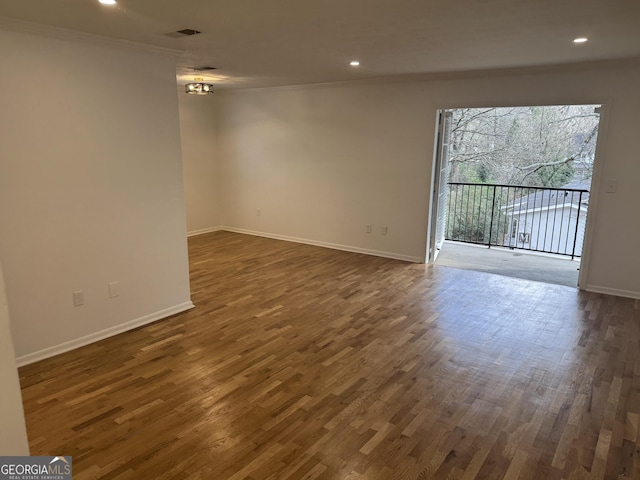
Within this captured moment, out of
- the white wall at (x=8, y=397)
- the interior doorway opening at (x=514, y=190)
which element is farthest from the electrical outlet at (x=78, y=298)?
the interior doorway opening at (x=514, y=190)

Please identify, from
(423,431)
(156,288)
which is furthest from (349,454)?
(156,288)

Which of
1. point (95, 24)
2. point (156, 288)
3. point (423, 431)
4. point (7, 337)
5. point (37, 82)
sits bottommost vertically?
point (423, 431)

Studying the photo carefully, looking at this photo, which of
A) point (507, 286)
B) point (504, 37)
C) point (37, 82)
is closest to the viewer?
point (37, 82)

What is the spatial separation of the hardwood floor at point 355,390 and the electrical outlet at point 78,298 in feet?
1.18

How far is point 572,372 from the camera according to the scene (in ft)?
10.1

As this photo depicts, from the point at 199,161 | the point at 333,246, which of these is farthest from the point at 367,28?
the point at 199,161

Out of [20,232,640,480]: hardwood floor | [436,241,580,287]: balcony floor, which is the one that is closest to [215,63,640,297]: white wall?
[436,241,580,287]: balcony floor

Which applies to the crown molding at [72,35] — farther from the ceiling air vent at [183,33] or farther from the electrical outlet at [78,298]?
the electrical outlet at [78,298]

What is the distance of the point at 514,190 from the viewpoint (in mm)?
7445

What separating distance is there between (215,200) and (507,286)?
508 centimetres

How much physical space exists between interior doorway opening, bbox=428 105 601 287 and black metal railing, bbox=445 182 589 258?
0.02 meters

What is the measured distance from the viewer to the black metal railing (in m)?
7.11

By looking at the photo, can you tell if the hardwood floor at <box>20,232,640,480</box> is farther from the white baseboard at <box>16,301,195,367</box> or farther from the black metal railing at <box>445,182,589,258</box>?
the black metal railing at <box>445,182,589,258</box>

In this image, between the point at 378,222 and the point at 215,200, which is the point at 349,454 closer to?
the point at 378,222
